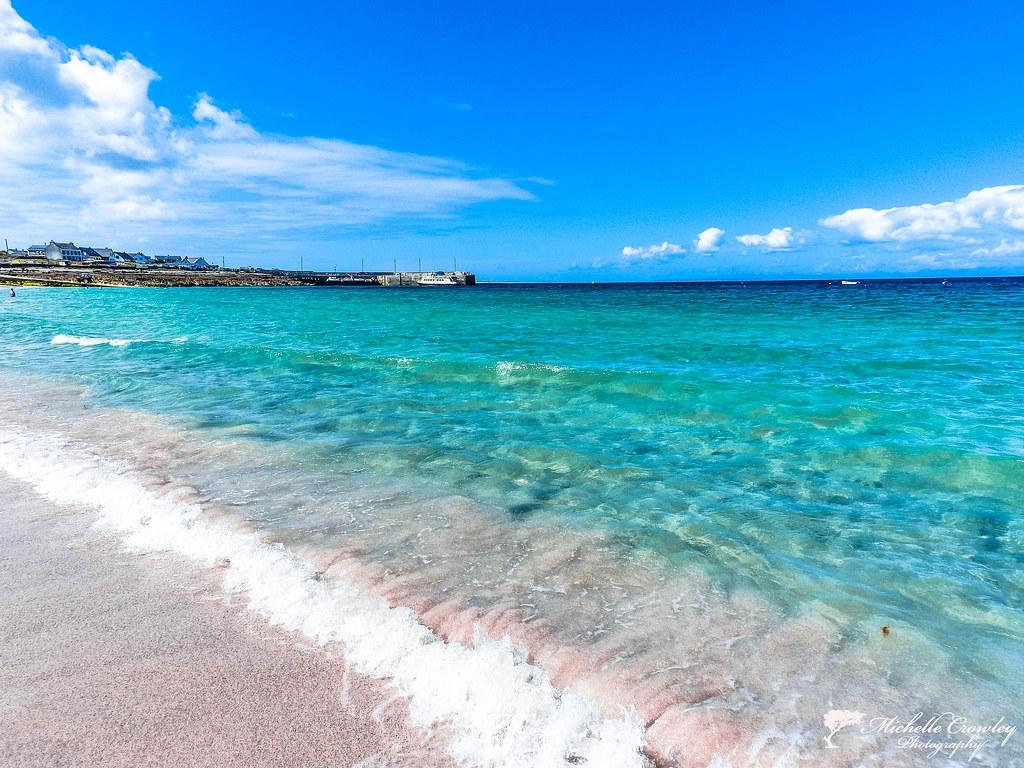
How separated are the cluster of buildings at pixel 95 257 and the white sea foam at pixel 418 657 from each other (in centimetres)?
18078

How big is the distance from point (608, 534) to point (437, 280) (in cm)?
16957

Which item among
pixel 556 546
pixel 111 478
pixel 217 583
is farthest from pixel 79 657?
pixel 111 478

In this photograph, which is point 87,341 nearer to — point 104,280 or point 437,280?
point 104,280

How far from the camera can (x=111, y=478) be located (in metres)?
7.09

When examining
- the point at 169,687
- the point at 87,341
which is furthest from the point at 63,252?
the point at 169,687

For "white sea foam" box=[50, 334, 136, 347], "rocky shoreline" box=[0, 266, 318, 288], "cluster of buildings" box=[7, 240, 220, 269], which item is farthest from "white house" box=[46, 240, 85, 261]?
"white sea foam" box=[50, 334, 136, 347]

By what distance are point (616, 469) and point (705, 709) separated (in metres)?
4.77

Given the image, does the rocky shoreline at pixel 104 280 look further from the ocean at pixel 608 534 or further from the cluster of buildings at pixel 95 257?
the ocean at pixel 608 534

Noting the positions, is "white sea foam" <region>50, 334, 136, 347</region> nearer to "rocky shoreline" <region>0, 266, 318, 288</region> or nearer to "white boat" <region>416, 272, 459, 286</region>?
"rocky shoreline" <region>0, 266, 318, 288</region>

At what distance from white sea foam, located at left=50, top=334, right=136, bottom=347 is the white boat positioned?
473ft

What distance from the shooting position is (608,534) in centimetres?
573

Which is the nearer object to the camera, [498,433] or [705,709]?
[705,709]

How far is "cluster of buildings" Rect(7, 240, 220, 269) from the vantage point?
514 feet

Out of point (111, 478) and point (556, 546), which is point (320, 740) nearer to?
point (556, 546)
